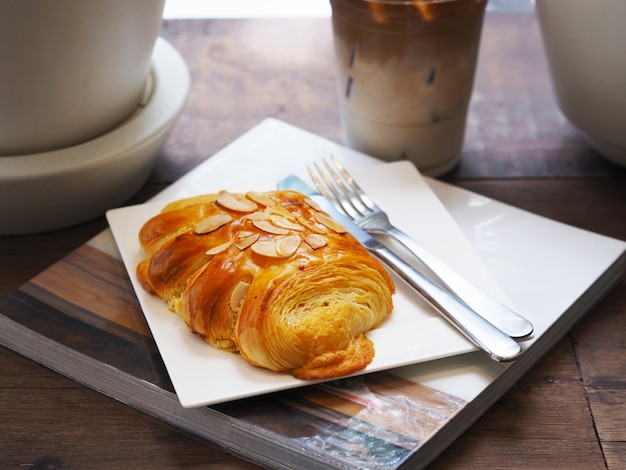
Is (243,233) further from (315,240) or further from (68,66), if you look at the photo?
(68,66)

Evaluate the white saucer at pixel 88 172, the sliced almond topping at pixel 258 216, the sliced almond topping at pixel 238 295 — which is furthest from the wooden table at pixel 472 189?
the sliced almond topping at pixel 258 216

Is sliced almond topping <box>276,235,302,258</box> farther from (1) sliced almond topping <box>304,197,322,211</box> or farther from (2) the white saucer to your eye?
(2) the white saucer

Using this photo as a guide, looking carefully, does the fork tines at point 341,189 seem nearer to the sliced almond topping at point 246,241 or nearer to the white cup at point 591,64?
the sliced almond topping at point 246,241

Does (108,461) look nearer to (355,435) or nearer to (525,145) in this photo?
(355,435)

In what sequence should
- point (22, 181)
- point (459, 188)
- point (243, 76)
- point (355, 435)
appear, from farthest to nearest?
point (243, 76), point (459, 188), point (22, 181), point (355, 435)

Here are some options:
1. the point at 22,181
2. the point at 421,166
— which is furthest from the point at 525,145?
the point at 22,181
